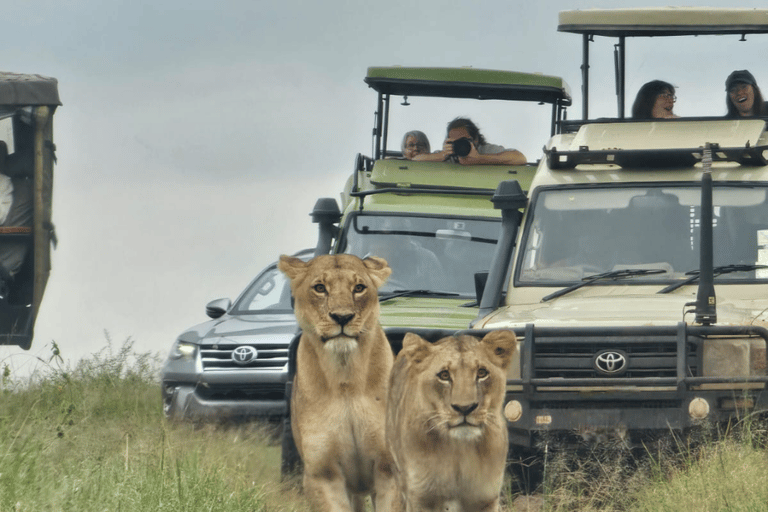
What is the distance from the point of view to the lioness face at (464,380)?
19.7 ft

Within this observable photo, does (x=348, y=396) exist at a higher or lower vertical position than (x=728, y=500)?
higher

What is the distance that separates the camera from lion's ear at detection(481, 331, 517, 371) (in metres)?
6.12

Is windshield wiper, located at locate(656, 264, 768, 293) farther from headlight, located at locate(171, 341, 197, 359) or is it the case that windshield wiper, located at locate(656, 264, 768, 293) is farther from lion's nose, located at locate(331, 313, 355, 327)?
headlight, located at locate(171, 341, 197, 359)

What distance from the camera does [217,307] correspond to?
13.2m

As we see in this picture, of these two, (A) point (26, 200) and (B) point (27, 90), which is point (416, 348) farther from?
(A) point (26, 200)

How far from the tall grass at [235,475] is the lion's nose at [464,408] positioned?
1711 millimetres

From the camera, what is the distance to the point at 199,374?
12.9 metres

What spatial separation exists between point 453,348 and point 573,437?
2.72 meters

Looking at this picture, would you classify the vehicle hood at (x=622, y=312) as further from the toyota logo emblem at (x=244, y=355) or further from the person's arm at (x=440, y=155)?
the person's arm at (x=440, y=155)

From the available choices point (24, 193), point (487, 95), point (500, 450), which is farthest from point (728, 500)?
point (24, 193)

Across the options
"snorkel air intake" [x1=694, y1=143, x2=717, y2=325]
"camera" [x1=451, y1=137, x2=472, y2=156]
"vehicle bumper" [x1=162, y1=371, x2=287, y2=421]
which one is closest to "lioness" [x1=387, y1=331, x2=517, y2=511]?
"snorkel air intake" [x1=694, y1=143, x2=717, y2=325]

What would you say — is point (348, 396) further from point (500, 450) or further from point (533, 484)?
point (533, 484)

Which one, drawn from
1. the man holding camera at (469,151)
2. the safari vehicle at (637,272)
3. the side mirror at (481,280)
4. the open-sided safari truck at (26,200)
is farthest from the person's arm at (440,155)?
the open-sided safari truck at (26,200)

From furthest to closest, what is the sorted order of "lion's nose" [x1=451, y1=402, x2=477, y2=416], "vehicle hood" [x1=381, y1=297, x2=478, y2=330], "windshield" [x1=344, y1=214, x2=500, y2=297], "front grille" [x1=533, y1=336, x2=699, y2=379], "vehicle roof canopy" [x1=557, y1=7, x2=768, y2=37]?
"windshield" [x1=344, y1=214, x2=500, y2=297]
"vehicle roof canopy" [x1=557, y1=7, x2=768, y2=37]
"vehicle hood" [x1=381, y1=297, x2=478, y2=330]
"front grille" [x1=533, y1=336, x2=699, y2=379]
"lion's nose" [x1=451, y1=402, x2=477, y2=416]
